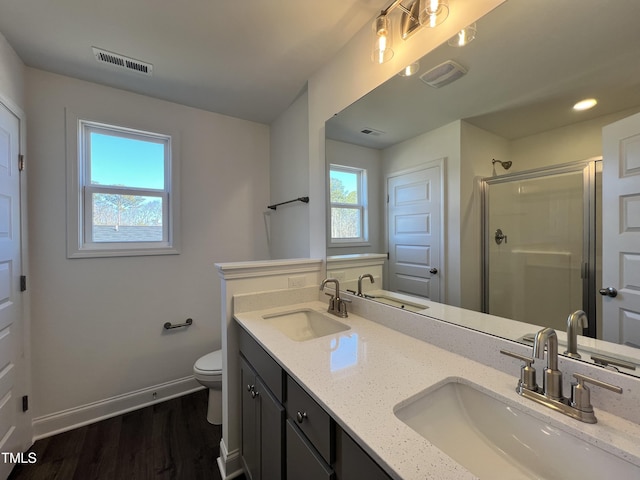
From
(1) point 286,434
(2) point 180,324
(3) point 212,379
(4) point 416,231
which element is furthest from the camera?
(2) point 180,324

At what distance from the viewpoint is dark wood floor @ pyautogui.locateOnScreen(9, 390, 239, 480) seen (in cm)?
153

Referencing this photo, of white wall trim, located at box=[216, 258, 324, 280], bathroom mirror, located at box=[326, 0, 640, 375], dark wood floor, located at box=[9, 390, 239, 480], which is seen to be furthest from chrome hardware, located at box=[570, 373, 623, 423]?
dark wood floor, located at box=[9, 390, 239, 480]

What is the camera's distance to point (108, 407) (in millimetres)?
2014

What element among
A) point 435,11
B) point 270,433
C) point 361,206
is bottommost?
point 270,433

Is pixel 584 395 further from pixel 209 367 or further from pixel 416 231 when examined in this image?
pixel 209 367

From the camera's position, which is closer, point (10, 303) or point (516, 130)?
point (516, 130)

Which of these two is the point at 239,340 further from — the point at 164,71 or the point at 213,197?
the point at 164,71

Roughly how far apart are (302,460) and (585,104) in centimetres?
138

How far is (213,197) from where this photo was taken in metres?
2.46

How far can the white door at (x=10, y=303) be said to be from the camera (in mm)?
1478

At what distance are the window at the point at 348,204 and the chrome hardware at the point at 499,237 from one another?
2.22 ft

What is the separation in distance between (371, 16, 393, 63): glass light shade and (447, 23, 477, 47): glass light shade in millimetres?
321

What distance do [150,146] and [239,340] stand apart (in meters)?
1.83

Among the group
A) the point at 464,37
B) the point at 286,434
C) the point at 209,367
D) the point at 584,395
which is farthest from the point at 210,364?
the point at 464,37
